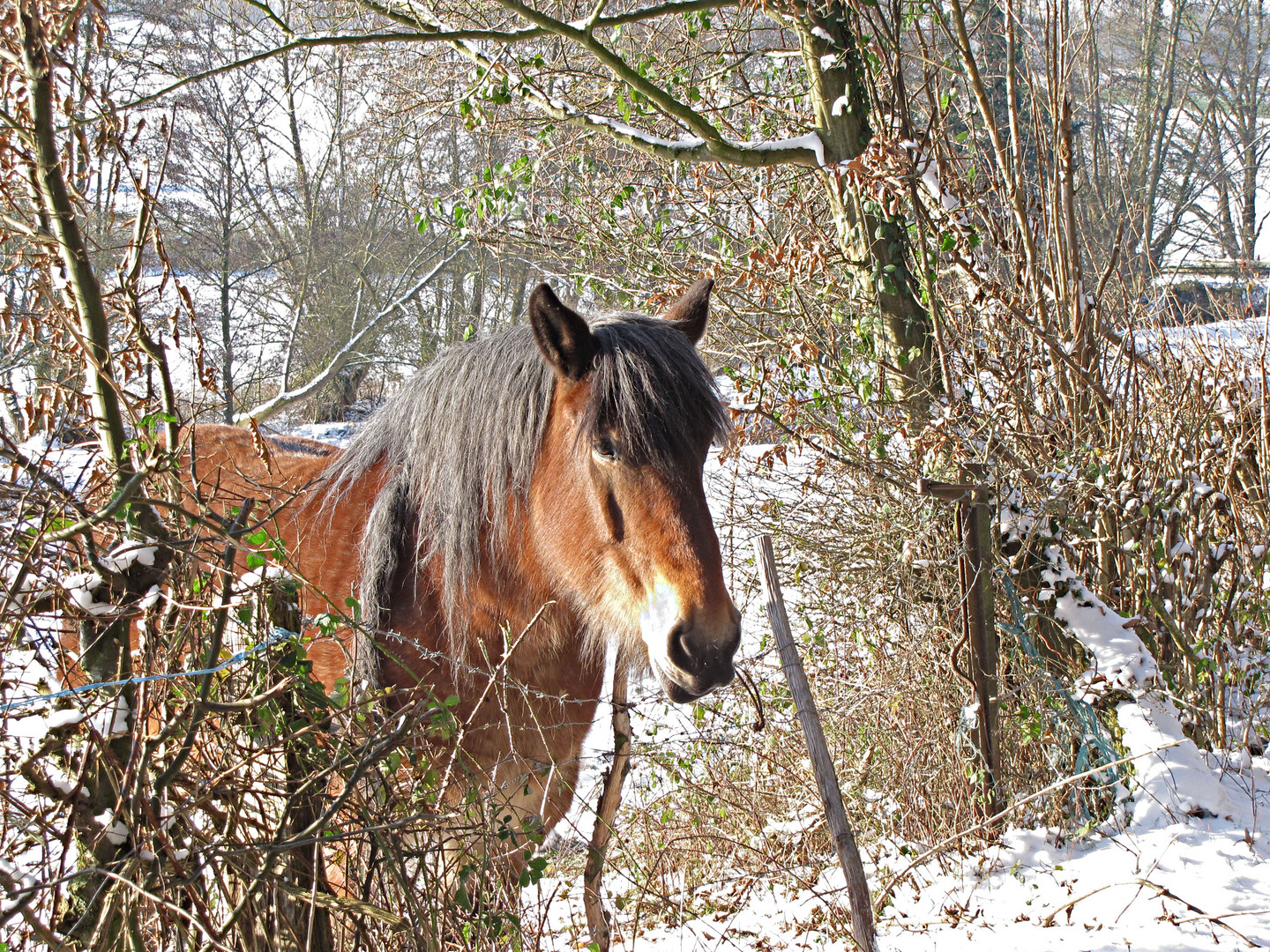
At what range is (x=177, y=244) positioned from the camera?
13.2m

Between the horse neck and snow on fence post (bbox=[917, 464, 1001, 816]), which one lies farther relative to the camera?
snow on fence post (bbox=[917, 464, 1001, 816])

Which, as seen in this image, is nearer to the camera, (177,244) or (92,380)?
(92,380)

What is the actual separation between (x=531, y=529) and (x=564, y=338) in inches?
25.0

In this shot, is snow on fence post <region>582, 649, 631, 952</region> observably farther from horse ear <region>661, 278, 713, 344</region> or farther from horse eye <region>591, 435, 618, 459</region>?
horse ear <region>661, 278, 713, 344</region>

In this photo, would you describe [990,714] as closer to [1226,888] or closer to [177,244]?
[1226,888]

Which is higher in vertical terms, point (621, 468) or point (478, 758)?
point (621, 468)

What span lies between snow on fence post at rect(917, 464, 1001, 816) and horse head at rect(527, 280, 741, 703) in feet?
5.48

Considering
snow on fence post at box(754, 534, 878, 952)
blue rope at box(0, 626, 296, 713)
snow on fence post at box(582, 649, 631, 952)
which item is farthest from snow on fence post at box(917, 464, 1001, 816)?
blue rope at box(0, 626, 296, 713)

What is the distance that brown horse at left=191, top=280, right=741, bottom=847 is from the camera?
249 centimetres

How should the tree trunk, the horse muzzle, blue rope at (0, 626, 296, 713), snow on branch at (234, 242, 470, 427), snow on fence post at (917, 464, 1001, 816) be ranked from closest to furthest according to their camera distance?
1. blue rope at (0, 626, 296, 713)
2. the horse muzzle
3. snow on fence post at (917, 464, 1001, 816)
4. the tree trunk
5. snow on branch at (234, 242, 470, 427)

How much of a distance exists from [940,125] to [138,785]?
3827mm

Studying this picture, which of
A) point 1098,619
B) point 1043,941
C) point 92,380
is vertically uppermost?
point 92,380

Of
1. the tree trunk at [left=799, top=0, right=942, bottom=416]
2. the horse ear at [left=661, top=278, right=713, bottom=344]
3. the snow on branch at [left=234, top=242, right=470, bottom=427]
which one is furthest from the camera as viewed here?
the snow on branch at [left=234, top=242, right=470, bottom=427]

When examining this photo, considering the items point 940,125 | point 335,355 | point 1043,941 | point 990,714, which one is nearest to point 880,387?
point 940,125
